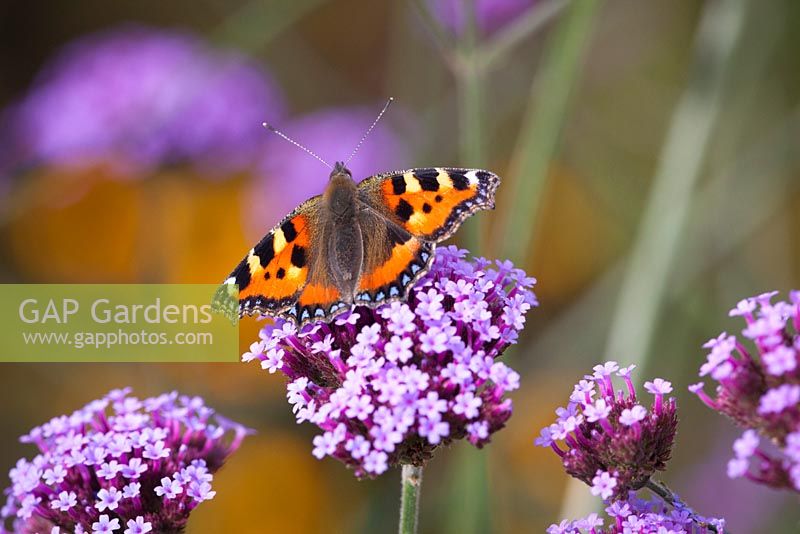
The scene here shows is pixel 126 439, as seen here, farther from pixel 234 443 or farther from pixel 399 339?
pixel 399 339

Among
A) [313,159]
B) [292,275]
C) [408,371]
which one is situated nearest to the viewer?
[408,371]

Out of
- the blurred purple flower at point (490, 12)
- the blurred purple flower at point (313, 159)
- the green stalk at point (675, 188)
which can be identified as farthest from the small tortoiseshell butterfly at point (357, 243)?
the blurred purple flower at point (490, 12)

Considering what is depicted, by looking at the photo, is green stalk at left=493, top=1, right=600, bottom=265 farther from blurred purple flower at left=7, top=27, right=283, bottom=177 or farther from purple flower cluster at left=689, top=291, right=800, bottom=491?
blurred purple flower at left=7, top=27, right=283, bottom=177

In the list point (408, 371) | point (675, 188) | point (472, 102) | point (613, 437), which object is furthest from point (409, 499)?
point (675, 188)

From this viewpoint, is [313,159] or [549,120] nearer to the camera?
[549,120]

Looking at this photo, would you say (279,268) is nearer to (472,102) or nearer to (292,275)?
(292,275)

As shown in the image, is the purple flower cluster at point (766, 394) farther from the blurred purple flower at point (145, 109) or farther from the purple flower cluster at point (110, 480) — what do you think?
the blurred purple flower at point (145, 109)

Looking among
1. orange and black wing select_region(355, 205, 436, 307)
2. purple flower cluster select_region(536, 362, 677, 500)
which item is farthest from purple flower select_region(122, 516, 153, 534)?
purple flower cluster select_region(536, 362, 677, 500)
